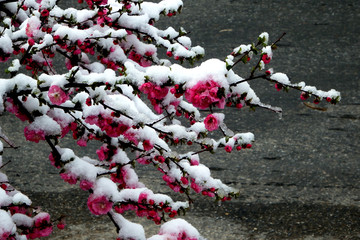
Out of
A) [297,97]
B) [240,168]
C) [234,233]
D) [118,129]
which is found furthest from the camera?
[297,97]

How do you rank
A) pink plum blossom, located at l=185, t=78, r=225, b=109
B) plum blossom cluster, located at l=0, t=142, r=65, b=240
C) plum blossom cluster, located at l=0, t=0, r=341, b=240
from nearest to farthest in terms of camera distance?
1. pink plum blossom, located at l=185, t=78, r=225, b=109
2. plum blossom cluster, located at l=0, t=0, r=341, b=240
3. plum blossom cluster, located at l=0, t=142, r=65, b=240

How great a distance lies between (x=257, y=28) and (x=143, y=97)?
2.26m

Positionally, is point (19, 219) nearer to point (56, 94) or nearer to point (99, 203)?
point (99, 203)

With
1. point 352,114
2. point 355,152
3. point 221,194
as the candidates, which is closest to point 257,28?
point 352,114

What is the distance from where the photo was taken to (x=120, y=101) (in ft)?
Answer: 6.60

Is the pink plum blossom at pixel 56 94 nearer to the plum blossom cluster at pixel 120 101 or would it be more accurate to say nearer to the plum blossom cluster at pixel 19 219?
the plum blossom cluster at pixel 120 101

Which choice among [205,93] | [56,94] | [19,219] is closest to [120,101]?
[56,94]

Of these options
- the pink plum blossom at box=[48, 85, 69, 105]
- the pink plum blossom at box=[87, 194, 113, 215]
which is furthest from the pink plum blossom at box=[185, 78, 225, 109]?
the pink plum blossom at box=[87, 194, 113, 215]

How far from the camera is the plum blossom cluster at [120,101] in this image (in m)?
1.83

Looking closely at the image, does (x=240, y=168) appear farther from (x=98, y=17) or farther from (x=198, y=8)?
(x=198, y=8)

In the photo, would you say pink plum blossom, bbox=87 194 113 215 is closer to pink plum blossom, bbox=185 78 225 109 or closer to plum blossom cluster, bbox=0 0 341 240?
plum blossom cluster, bbox=0 0 341 240

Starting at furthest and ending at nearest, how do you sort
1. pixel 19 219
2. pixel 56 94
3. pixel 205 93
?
pixel 19 219 < pixel 56 94 < pixel 205 93

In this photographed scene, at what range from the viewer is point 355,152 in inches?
176

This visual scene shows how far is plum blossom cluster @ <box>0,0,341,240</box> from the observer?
1.83m
